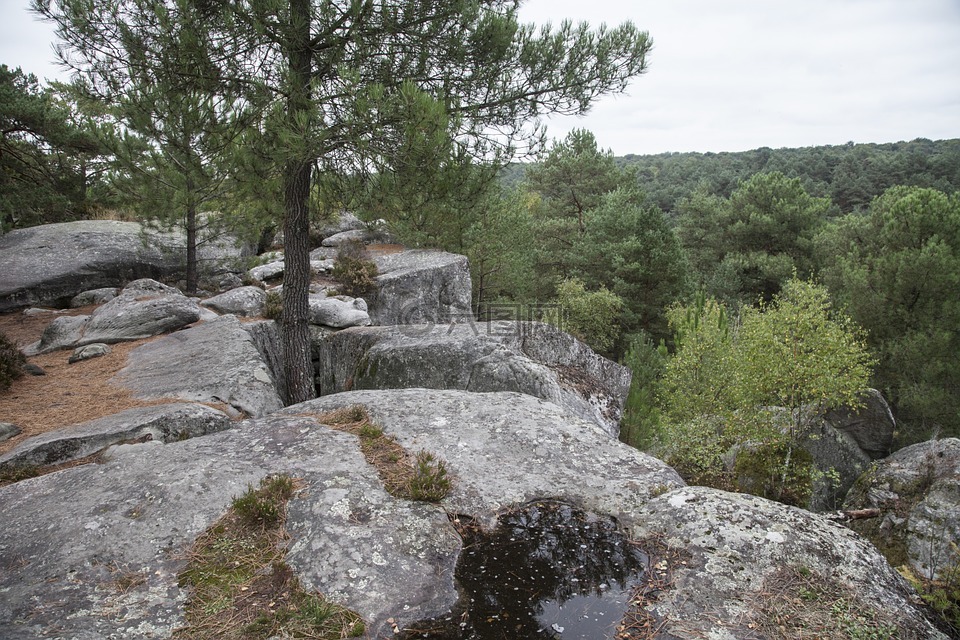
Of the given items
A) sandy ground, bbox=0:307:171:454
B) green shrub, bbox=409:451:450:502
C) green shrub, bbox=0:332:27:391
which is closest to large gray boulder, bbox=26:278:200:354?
sandy ground, bbox=0:307:171:454

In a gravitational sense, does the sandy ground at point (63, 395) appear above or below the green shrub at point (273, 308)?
below

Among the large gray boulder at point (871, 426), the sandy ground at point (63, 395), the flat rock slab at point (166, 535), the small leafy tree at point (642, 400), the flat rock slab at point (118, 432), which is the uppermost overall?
the flat rock slab at point (166, 535)

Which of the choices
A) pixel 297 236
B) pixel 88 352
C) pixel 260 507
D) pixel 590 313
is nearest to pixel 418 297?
pixel 297 236

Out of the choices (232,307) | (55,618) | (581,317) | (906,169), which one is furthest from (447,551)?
(906,169)

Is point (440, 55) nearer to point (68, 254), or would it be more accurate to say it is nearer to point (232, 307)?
point (232, 307)

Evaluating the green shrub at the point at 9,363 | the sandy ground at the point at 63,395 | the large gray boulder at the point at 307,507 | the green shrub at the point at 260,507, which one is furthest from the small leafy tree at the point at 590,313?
the green shrub at the point at 260,507

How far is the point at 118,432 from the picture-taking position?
5.67m

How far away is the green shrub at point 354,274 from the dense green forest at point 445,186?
2.25 metres

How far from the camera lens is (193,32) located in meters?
5.97

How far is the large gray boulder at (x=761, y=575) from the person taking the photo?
300 centimetres

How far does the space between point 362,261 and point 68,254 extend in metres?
7.53

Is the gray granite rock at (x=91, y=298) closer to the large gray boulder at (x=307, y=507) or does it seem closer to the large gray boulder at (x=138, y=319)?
the large gray boulder at (x=138, y=319)

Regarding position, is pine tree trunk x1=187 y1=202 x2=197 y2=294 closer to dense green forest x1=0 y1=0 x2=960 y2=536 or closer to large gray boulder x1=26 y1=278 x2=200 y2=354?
dense green forest x1=0 y1=0 x2=960 y2=536

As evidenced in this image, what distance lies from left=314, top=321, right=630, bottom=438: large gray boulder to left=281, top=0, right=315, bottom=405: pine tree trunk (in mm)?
1240
